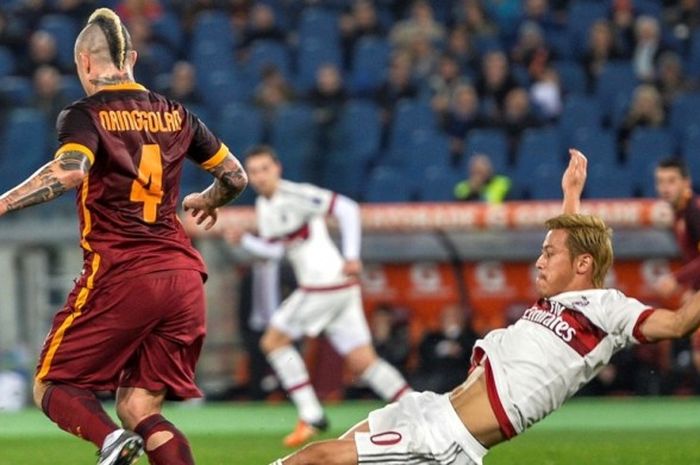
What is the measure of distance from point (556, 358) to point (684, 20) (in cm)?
1415

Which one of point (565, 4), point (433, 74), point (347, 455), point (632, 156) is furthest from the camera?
point (565, 4)

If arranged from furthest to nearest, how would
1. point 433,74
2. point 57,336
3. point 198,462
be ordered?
point 433,74 < point 198,462 < point 57,336

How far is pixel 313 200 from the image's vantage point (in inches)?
500

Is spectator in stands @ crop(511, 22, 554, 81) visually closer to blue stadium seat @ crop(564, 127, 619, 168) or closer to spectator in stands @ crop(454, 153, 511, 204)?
blue stadium seat @ crop(564, 127, 619, 168)

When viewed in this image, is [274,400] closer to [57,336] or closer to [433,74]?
[433,74]

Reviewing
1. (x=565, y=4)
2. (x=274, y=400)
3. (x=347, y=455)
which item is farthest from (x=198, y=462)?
(x=565, y=4)

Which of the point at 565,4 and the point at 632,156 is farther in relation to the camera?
the point at 565,4

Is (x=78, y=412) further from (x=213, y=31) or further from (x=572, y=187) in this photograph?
(x=213, y=31)

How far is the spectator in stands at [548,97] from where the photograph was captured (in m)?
18.0

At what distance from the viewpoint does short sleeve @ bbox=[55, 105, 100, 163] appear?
19.9 ft

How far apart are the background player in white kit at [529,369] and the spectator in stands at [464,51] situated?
1269 centimetres

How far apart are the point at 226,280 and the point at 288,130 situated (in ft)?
7.15

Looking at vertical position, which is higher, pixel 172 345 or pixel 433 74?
pixel 433 74

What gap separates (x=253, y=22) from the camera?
1959 cm
